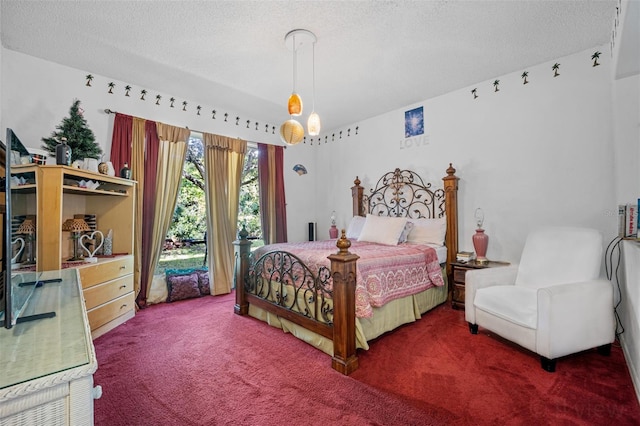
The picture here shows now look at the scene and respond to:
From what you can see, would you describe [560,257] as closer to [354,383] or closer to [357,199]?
[354,383]

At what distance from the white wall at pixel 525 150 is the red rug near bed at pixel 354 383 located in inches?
50.1

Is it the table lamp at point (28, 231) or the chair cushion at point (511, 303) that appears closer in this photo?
the chair cushion at point (511, 303)

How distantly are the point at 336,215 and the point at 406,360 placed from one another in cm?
319

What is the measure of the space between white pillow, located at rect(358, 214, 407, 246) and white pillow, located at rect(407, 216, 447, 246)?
0.81 ft

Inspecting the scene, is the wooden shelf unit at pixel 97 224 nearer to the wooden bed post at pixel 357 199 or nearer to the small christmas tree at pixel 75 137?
the small christmas tree at pixel 75 137

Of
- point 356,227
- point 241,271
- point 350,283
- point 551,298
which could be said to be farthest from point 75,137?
point 551,298

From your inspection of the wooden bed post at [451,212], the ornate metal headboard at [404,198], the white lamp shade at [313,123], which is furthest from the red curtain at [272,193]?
the wooden bed post at [451,212]

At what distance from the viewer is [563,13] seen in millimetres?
2203

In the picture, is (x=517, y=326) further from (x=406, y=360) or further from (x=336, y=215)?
(x=336, y=215)

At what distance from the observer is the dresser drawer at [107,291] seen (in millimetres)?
2482

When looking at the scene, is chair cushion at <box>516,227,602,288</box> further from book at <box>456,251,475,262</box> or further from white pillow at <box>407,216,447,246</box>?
white pillow at <box>407,216,447,246</box>

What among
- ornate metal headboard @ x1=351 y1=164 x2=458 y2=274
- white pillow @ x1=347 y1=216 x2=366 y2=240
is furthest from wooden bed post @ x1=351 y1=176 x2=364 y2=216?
white pillow @ x1=347 y1=216 x2=366 y2=240

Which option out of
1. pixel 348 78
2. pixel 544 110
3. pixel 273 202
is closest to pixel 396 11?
pixel 348 78

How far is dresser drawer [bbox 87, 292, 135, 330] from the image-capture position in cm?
252
